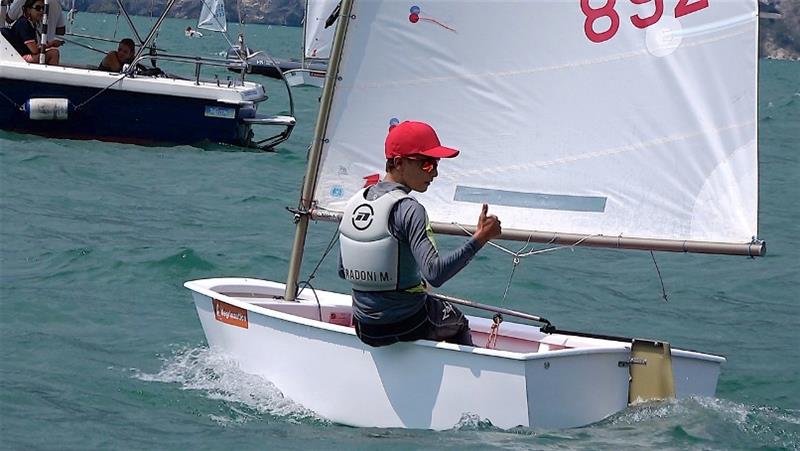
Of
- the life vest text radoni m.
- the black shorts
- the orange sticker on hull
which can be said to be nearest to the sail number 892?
the black shorts

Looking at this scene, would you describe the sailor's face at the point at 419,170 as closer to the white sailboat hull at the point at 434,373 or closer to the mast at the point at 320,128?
the white sailboat hull at the point at 434,373

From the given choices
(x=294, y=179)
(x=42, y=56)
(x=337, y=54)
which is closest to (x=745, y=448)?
(x=337, y=54)

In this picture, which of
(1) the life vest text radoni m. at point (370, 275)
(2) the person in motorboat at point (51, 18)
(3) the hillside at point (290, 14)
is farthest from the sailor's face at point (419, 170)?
(3) the hillside at point (290, 14)

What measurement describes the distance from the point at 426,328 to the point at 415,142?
0.71m

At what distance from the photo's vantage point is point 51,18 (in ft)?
45.6

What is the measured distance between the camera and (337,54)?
228 inches

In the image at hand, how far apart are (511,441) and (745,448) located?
939 mm

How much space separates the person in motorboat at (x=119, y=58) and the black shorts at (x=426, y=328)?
30.7 ft

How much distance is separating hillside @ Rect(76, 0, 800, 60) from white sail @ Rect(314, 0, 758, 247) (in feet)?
295

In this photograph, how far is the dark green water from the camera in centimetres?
531

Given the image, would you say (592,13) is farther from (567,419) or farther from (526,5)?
(567,419)

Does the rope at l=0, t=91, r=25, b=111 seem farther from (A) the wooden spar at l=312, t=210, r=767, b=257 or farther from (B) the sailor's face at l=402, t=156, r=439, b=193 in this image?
(B) the sailor's face at l=402, t=156, r=439, b=193

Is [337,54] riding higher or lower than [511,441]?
higher

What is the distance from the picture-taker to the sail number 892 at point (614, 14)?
561 centimetres
